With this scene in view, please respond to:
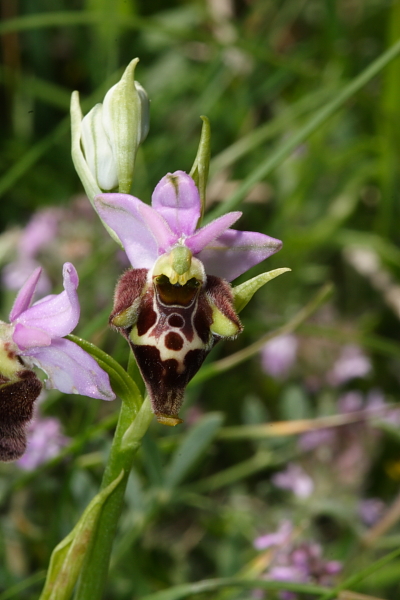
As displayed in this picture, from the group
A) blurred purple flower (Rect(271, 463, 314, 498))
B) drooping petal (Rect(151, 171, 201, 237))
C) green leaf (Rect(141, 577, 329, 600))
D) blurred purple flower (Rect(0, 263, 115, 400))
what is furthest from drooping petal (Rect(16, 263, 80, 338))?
blurred purple flower (Rect(271, 463, 314, 498))

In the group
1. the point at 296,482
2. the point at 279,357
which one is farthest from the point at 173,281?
the point at 279,357

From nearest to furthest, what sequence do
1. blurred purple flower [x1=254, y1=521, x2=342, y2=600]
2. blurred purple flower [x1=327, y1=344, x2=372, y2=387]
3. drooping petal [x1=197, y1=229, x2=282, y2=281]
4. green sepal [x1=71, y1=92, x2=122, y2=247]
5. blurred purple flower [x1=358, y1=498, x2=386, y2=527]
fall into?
drooping petal [x1=197, y1=229, x2=282, y2=281]
green sepal [x1=71, y1=92, x2=122, y2=247]
blurred purple flower [x1=254, y1=521, x2=342, y2=600]
blurred purple flower [x1=358, y1=498, x2=386, y2=527]
blurred purple flower [x1=327, y1=344, x2=372, y2=387]

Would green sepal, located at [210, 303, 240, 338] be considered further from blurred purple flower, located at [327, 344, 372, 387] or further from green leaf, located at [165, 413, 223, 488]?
blurred purple flower, located at [327, 344, 372, 387]

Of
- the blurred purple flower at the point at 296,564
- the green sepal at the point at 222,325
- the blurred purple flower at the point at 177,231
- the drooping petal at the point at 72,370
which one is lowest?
the blurred purple flower at the point at 296,564

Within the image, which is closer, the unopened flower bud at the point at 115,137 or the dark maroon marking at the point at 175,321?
the dark maroon marking at the point at 175,321

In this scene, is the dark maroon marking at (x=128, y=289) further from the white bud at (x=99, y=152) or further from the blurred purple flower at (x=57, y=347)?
the white bud at (x=99, y=152)


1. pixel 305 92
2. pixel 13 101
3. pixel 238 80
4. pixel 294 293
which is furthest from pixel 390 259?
pixel 13 101

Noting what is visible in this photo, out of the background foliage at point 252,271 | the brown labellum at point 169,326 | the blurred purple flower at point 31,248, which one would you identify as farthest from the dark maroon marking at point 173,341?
the blurred purple flower at point 31,248
